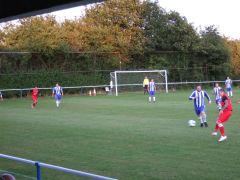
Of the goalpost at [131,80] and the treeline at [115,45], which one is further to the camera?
the goalpost at [131,80]

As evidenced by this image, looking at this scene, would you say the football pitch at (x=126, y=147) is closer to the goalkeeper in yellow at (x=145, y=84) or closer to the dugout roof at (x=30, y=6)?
the dugout roof at (x=30, y=6)

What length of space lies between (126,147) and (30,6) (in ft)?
24.9

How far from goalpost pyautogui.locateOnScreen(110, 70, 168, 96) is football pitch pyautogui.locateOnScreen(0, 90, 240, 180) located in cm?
2706

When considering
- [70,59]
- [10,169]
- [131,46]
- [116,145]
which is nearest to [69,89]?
[70,59]

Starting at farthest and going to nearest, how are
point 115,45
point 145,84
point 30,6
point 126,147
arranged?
point 115,45 → point 145,84 → point 126,147 → point 30,6

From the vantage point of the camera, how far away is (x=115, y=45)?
56.0 m

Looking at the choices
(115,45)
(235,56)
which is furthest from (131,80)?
(235,56)

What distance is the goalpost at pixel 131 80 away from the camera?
167 feet

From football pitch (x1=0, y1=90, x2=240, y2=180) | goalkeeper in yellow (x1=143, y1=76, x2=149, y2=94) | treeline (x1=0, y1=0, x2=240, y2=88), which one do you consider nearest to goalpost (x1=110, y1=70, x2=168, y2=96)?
treeline (x1=0, y1=0, x2=240, y2=88)

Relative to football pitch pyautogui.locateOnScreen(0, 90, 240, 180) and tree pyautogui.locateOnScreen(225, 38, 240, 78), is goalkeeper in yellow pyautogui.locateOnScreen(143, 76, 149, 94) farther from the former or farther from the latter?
football pitch pyautogui.locateOnScreen(0, 90, 240, 180)

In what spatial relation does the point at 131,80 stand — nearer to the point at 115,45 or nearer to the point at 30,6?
the point at 115,45

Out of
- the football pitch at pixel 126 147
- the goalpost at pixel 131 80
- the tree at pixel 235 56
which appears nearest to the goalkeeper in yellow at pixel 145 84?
the goalpost at pixel 131 80

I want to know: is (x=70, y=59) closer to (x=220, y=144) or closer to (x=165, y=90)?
(x=165, y=90)

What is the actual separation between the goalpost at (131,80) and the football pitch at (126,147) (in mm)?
27063
